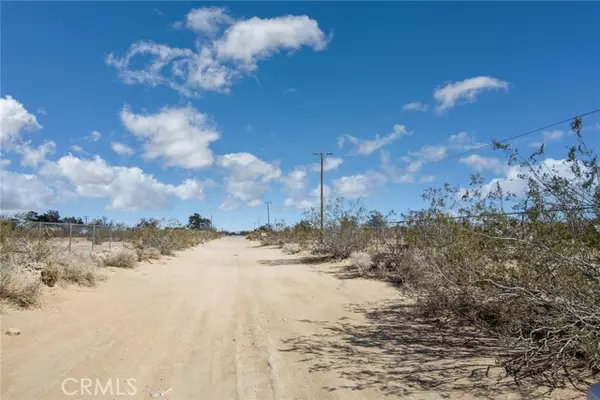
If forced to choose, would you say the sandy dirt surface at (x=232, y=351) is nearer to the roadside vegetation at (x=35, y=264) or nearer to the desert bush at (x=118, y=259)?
the roadside vegetation at (x=35, y=264)

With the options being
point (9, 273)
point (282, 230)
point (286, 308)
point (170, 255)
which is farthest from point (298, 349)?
point (282, 230)

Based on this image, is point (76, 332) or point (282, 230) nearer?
point (76, 332)

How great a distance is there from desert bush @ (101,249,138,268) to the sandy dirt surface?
5.97 m

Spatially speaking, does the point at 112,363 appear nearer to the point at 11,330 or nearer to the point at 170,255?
the point at 11,330

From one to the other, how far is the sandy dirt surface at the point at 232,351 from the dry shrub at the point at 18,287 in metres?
0.31

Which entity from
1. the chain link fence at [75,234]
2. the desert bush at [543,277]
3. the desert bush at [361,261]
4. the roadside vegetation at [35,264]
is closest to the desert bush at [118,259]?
the roadside vegetation at [35,264]

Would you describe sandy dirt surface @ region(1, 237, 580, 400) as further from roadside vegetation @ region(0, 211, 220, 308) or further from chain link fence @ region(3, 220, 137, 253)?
chain link fence @ region(3, 220, 137, 253)

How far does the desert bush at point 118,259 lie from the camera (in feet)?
59.3

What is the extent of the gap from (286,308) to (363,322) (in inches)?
94.8

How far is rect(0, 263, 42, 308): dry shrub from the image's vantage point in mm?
8875

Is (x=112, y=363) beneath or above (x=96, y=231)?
beneath

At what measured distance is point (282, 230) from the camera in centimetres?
5362

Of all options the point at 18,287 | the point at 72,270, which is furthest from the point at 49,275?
the point at 18,287

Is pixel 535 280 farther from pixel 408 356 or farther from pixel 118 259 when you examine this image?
pixel 118 259
